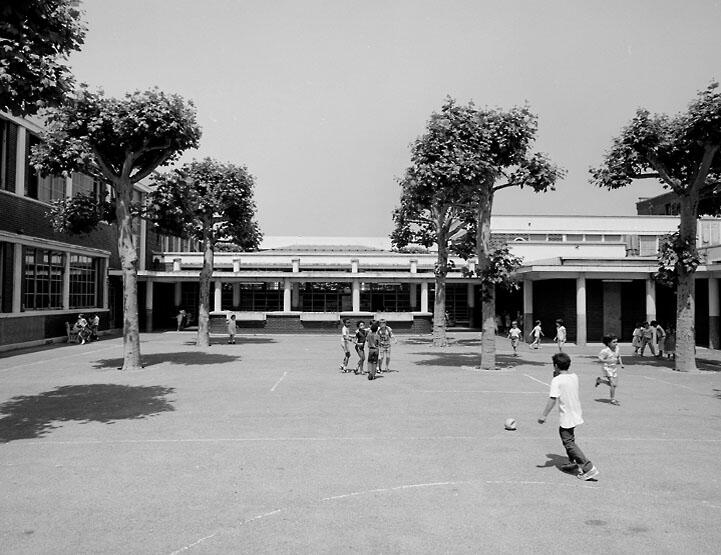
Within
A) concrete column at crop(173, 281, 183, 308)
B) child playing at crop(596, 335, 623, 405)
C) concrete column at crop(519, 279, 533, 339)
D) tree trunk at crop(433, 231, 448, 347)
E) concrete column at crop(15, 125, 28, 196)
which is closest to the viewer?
child playing at crop(596, 335, 623, 405)

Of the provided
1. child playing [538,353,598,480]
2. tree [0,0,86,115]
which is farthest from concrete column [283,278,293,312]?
child playing [538,353,598,480]

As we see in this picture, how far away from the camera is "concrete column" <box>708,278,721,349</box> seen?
2677 centimetres

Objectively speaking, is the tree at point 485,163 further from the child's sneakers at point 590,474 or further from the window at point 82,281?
the window at point 82,281

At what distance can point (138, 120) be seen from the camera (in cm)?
1700

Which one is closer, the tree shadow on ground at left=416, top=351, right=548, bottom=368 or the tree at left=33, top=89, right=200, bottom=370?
the tree at left=33, top=89, right=200, bottom=370

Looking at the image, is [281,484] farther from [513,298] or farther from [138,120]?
[513,298]

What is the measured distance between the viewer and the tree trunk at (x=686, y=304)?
18734mm

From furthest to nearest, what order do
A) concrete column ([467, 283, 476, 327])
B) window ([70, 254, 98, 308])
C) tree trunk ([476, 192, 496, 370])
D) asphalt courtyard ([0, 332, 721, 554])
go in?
concrete column ([467, 283, 476, 327]) → window ([70, 254, 98, 308]) → tree trunk ([476, 192, 496, 370]) → asphalt courtyard ([0, 332, 721, 554])

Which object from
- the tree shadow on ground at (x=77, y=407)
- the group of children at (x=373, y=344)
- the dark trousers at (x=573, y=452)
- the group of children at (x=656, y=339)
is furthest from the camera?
the group of children at (x=656, y=339)

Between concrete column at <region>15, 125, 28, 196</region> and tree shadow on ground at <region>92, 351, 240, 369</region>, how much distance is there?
958cm

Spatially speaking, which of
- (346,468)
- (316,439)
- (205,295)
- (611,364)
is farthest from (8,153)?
(611,364)

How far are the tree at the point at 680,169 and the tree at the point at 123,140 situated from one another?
14.8 m

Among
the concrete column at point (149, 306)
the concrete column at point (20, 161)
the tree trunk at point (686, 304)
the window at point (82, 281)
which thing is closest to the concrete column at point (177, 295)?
the concrete column at point (149, 306)

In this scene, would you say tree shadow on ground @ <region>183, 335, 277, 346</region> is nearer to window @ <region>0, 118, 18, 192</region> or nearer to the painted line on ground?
window @ <region>0, 118, 18, 192</region>
